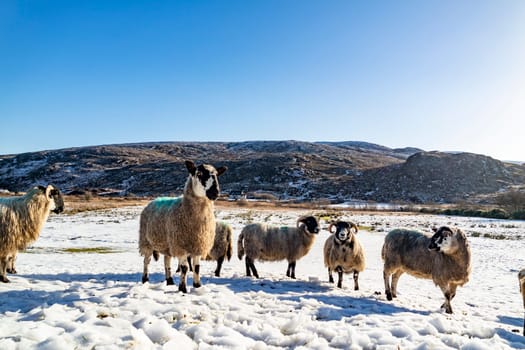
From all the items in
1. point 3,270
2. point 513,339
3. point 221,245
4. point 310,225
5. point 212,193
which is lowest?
point 513,339

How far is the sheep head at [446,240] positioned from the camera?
9.00m

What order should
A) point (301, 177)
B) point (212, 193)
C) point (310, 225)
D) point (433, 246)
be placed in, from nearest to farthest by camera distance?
point (212, 193) < point (433, 246) < point (310, 225) < point (301, 177)

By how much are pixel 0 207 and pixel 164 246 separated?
4.66 metres

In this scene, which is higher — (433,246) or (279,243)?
(433,246)

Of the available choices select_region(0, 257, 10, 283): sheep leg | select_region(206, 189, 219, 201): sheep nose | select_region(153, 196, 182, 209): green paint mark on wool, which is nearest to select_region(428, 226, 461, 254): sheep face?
select_region(206, 189, 219, 201): sheep nose

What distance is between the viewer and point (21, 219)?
9312 millimetres

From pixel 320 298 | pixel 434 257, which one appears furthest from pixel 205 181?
pixel 434 257

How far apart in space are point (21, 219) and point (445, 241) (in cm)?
1156

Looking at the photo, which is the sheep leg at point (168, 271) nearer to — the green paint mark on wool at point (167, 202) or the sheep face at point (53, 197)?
the green paint mark on wool at point (167, 202)

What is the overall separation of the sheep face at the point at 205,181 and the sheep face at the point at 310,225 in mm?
5983

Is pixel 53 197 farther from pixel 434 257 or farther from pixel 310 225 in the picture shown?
pixel 434 257

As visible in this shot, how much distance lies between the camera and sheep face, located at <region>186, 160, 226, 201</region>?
26.2 feet

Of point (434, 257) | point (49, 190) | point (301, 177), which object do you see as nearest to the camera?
point (434, 257)

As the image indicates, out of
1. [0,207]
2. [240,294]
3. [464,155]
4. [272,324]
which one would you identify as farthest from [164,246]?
[464,155]
